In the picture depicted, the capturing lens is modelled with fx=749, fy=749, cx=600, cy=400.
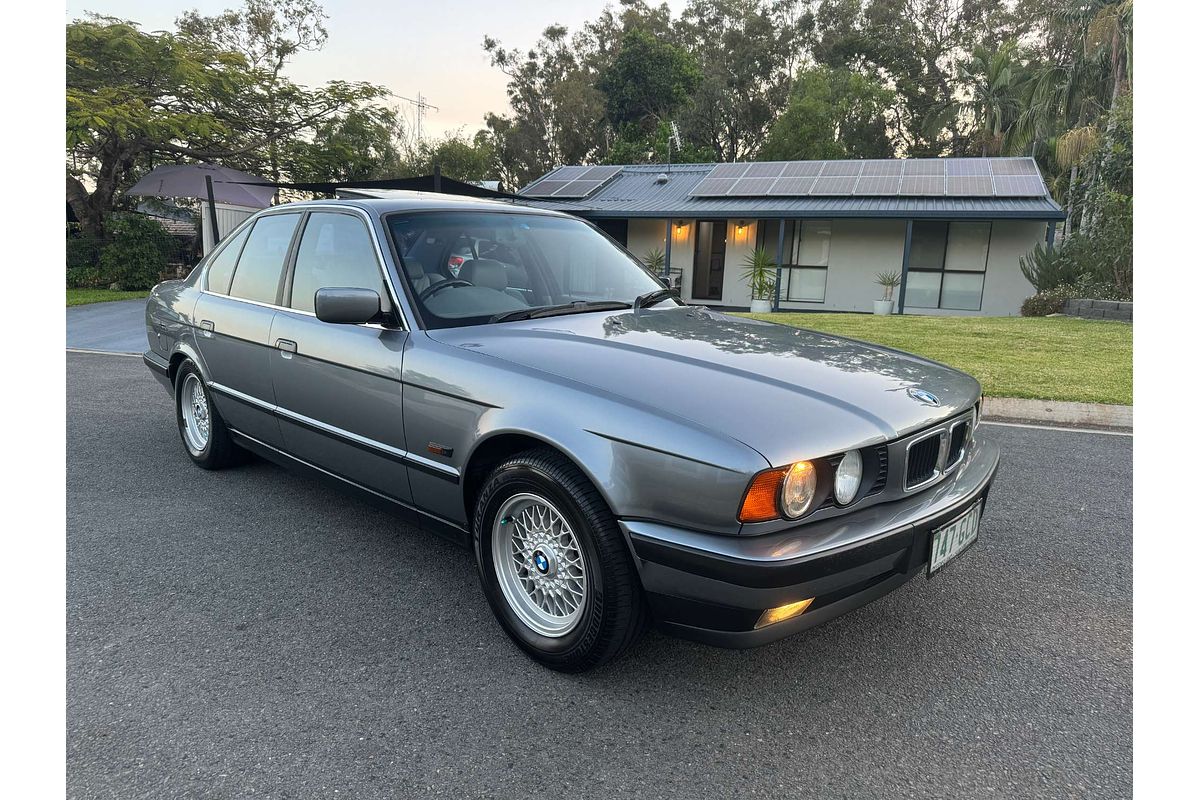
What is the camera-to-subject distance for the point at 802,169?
65.9ft

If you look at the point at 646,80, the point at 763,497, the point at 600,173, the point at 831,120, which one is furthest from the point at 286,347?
the point at 646,80

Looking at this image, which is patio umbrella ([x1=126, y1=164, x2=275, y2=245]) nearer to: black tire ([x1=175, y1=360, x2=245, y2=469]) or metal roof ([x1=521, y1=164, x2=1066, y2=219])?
metal roof ([x1=521, y1=164, x2=1066, y2=219])

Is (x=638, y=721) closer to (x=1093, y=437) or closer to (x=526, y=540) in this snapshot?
(x=526, y=540)

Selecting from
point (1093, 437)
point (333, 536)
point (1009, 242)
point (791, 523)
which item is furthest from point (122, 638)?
point (1009, 242)

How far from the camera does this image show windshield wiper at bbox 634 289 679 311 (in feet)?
12.0

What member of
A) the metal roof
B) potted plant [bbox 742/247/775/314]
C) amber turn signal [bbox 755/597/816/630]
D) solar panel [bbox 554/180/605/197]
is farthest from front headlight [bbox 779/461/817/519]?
solar panel [bbox 554/180/605/197]

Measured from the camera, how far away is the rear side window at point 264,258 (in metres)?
3.96

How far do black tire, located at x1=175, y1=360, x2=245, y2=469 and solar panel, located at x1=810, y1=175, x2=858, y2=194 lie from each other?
16.6 metres

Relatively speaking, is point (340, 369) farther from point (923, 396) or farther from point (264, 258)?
point (923, 396)

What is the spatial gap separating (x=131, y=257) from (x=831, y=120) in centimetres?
2836

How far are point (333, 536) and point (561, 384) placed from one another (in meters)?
1.92

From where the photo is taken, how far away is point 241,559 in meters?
3.52

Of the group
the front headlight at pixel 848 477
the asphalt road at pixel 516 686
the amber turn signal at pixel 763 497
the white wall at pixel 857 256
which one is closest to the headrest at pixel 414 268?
the asphalt road at pixel 516 686

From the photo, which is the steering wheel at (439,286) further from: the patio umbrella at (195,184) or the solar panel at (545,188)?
the solar panel at (545,188)
